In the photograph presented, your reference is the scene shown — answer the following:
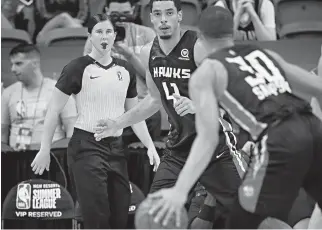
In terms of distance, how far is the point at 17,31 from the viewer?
8.32 meters

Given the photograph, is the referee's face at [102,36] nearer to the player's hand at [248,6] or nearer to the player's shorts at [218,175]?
the player's shorts at [218,175]

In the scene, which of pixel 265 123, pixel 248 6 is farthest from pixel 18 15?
pixel 265 123

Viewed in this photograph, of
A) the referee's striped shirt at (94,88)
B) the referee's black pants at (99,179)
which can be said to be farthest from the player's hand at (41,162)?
the referee's striped shirt at (94,88)

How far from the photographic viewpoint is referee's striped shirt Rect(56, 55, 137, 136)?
584 cm

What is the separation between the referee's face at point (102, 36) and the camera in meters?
6.00

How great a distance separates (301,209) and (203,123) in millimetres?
3279

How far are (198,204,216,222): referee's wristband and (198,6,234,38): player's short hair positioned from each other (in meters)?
1.69

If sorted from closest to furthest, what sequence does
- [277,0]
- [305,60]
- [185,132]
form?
[185,132] < [305,60] < [277,0]

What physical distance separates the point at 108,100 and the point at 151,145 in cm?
49

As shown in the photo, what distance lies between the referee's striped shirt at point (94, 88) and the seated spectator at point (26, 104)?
1.36 metres

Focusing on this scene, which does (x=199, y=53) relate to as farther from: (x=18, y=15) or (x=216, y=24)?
(x=18, y=15)

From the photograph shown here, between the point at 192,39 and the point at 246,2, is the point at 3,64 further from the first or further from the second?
the point at 192,39

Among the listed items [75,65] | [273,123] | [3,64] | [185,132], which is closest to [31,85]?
[3,64]

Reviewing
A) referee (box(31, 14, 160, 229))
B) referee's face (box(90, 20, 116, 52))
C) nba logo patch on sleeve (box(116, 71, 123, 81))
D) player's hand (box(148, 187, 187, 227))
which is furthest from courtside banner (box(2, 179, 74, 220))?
player's hand (box(148, 187, 187, 227))
